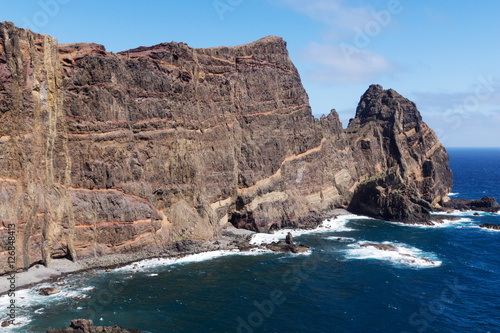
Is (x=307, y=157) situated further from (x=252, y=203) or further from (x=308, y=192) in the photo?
(x=252, y=203)

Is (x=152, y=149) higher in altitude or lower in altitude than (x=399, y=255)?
higher

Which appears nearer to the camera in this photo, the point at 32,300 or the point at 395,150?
the point at 32,300

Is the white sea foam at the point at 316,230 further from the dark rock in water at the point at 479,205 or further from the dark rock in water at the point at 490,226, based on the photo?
the dark rock in water at the point at 479,205

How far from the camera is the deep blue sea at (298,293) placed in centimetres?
4878

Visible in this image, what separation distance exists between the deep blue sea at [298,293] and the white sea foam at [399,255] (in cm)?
18

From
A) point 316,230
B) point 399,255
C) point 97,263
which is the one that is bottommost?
point 399,255

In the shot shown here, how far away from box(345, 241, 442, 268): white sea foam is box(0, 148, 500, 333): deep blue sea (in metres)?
0.18

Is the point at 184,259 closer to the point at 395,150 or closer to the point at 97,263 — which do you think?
the point at 97,263

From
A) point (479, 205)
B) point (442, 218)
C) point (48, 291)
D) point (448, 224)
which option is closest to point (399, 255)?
point (448, 224)

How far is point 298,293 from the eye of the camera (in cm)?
5766

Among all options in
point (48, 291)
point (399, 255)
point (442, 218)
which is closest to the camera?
point (48, 291)

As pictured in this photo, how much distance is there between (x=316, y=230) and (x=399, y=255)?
23.0 meters

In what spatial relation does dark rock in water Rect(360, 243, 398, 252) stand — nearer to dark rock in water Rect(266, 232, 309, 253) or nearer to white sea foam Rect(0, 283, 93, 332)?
dark rock in water Rect(266, 232, 309, 253)

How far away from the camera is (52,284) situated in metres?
58.2
